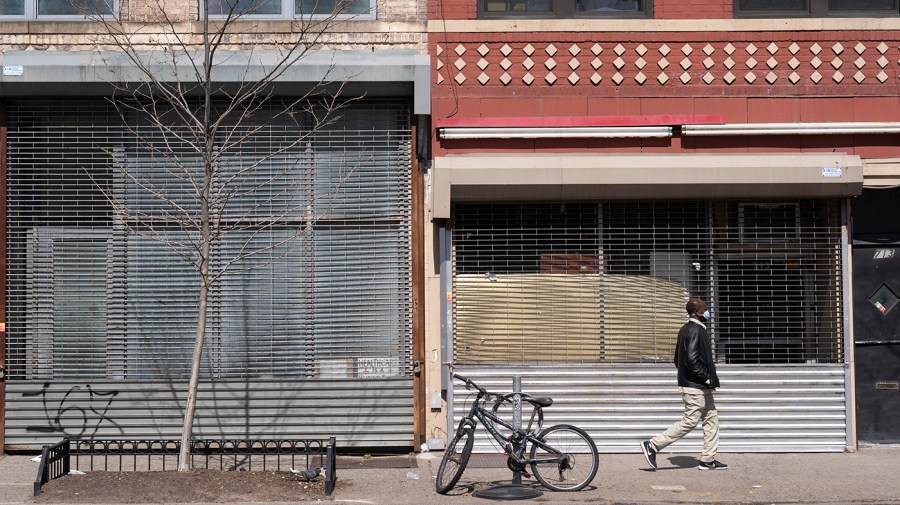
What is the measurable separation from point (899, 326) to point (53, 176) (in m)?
9.76

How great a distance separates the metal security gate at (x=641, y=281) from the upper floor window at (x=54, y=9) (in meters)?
4.63

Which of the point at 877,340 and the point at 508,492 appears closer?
the point at 508,492

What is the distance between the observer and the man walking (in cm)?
988

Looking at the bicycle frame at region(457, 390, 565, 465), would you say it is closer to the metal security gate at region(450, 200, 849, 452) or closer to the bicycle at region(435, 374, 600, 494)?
the bicycle at region(435, 374, 600, 494)

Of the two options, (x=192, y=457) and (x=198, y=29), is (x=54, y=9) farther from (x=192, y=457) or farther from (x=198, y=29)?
(x=192, y=457)

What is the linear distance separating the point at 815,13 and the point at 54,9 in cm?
871

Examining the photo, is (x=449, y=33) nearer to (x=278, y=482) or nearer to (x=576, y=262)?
(x=576, y=262)

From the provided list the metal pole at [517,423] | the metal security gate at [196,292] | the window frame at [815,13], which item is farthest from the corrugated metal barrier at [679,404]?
the window frame at [815,13]

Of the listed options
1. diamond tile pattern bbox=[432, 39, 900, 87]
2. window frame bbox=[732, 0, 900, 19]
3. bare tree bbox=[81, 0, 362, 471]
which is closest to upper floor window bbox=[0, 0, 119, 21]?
bare tree bbox=[81, 0, 362, 471]

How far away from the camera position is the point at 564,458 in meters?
9.05

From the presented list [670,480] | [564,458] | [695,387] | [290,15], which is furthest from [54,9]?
[670,480]

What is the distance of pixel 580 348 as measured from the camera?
11352 millimetres

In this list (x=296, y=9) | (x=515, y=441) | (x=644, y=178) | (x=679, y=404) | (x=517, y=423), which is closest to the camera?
(x=515, y=441)

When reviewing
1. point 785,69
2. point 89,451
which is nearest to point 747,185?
point 785,69
